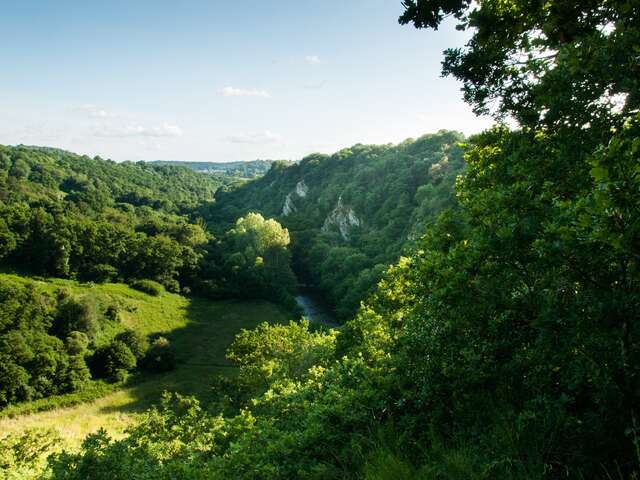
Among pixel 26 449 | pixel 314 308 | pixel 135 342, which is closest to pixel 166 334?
pixel 135 342

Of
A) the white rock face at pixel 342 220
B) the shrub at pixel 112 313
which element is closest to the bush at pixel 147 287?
the shrub at pixel 112 313

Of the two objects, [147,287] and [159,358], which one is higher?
[147,287]

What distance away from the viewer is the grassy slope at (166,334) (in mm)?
37875

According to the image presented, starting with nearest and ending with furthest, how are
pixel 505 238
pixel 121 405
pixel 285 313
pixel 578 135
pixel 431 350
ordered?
pixel 505 238 < pixel 431 350 < pixel 578 135 < pixel 121 405 < pixel 285 313

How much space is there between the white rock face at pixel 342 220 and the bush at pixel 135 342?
5902 centimetres

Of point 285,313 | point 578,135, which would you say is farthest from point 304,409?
point 285,313

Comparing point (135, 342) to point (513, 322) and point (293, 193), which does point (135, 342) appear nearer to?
point (513, 322)

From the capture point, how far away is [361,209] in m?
105

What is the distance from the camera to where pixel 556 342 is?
5094mm

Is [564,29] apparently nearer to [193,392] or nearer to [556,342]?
[556,342]

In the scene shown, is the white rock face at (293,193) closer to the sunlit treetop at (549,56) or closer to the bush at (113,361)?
the bush at (113,361)

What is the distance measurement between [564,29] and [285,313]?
2561 inches

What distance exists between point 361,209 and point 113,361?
69.5 meters

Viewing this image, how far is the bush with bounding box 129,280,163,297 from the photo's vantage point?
73688 millimetres
